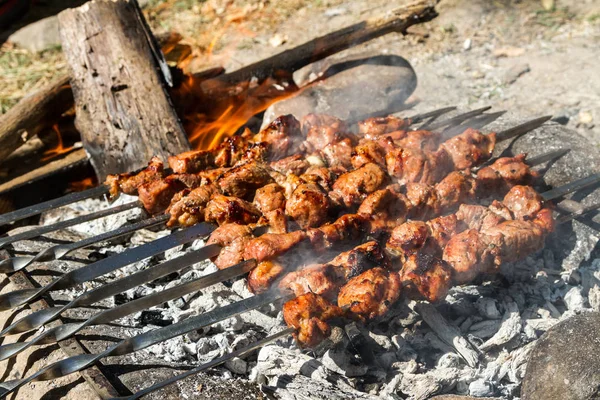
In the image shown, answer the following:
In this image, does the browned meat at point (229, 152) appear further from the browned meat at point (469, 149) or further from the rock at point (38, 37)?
the rock at point (38, 37)

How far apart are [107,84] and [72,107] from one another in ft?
3.78

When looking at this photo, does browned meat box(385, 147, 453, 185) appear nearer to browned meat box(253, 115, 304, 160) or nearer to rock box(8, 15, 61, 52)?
browned meat box(253, 115, 304, 160)

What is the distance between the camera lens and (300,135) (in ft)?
13.4

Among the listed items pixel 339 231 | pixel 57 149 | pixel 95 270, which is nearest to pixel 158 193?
pixel 95 270

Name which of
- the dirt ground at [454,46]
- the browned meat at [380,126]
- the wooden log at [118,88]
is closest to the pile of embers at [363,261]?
the browned meat at [380,126]

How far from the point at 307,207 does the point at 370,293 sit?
0.70 metres

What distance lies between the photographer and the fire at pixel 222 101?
207 inches

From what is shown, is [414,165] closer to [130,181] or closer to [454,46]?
[130,181]

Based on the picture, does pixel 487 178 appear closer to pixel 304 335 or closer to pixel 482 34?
pixel 304 335

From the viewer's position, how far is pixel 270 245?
3.01m

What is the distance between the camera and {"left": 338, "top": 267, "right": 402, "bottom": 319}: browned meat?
109 inches

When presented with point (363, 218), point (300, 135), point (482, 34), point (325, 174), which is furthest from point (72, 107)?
point (482, 34)

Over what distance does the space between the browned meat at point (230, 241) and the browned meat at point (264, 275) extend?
0.44 ft

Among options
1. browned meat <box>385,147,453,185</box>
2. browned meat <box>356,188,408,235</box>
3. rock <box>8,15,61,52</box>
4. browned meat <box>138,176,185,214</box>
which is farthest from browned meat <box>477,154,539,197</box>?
rock <box>8,15,61,52</box>
